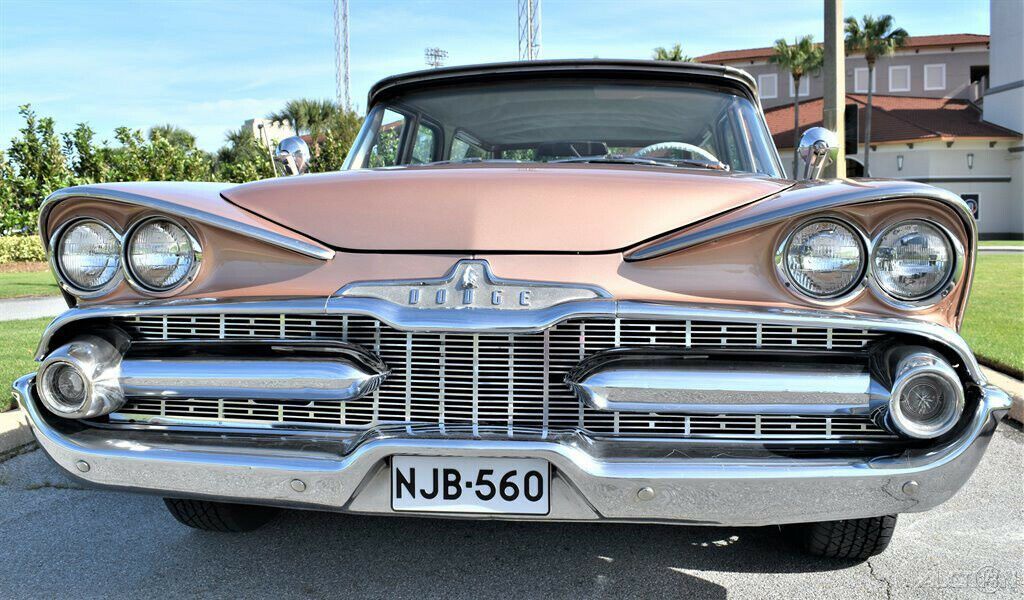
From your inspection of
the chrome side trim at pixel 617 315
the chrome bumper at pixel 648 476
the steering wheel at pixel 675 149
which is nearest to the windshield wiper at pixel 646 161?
the steering wheel at pixel 675 149

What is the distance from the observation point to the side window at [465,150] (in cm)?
320

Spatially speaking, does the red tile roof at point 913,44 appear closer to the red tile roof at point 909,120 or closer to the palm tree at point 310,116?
the red tile roof at point 909,120

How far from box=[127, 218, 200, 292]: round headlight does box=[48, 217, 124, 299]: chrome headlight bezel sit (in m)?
0.04

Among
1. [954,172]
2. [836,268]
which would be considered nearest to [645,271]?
[836,268]

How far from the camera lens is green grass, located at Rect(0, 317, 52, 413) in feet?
14.8

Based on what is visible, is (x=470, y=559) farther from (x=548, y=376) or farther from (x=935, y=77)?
(x=935, y=77)

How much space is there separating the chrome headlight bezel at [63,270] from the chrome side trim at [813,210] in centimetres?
130

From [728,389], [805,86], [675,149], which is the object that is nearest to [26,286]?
[675,149]

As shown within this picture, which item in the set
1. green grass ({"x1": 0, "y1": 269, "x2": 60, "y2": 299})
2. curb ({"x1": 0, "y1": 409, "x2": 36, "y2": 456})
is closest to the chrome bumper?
curb ({"x1": 0, "y1": 409, "x2": 36, "y2": 456})

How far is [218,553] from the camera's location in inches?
99.7

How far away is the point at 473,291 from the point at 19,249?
18.8 metres

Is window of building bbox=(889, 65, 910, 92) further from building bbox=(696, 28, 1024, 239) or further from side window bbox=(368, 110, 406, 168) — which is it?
side window bbox=(368, 110, 406, 168)

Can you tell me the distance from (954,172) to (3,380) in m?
35.3

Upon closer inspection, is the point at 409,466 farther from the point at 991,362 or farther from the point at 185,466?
the point at 991,362
